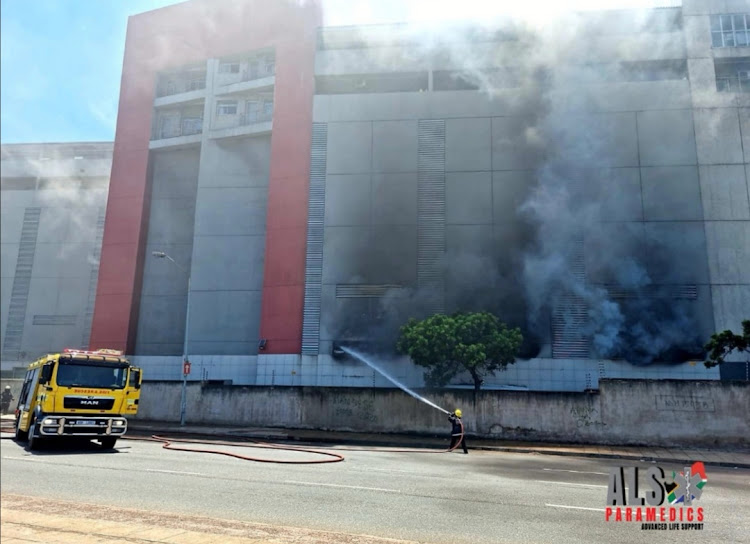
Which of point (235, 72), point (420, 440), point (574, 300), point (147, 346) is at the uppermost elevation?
point (235, 72)

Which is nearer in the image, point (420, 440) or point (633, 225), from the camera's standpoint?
point (420, 440)

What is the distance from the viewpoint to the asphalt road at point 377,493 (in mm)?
6289

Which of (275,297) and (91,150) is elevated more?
(91,150)

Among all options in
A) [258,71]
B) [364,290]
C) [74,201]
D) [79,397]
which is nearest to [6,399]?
[74,201]

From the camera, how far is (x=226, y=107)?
34312 mm

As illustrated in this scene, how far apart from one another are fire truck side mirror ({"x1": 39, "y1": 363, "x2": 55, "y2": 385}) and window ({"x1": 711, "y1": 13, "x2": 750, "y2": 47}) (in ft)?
113

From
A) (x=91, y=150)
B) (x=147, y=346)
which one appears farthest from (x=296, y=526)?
(x=91, y=150)

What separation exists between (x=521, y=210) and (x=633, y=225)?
5814 millimetres

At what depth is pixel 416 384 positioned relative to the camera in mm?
27531

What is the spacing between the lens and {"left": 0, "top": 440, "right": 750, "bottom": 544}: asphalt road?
20.6ft

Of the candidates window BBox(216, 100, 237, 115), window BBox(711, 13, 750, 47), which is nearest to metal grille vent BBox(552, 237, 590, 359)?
window BBox(711, 13, 750, 47)

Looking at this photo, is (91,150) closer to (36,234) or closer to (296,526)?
(36,234)

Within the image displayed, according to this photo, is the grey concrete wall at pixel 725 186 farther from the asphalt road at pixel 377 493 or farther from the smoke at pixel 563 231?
the asphalt road at pixel 377 493

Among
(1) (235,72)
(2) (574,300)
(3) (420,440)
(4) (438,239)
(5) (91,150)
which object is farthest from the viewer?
(5) (91,150)
